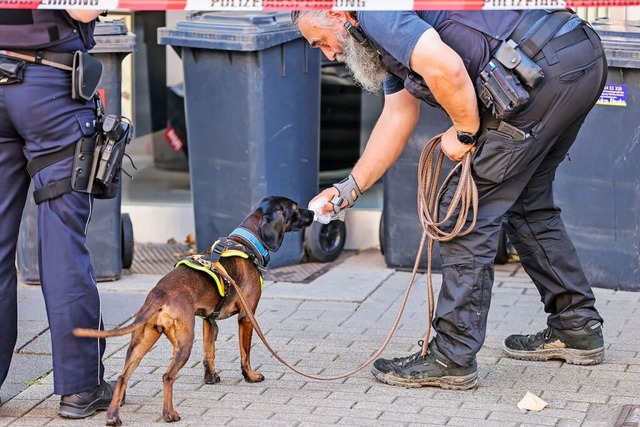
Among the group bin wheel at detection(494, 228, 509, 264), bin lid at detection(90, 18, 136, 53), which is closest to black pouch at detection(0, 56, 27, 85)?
bin lid at detection(90, 18, 136, 53)

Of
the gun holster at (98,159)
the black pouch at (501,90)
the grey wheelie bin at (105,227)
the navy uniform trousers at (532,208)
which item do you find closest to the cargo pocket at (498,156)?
the navy uniform trousers at (532,208)

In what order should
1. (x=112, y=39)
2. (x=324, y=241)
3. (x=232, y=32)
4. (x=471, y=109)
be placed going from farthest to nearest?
(x=324, y=241), (x=232, y=32), (x=112, y=39), (x=471, y=109)

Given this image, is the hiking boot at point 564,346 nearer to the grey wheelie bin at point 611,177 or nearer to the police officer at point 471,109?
the police officer at point 471,109

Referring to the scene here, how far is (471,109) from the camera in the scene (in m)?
4.07

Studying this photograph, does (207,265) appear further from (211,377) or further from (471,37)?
(471,37)

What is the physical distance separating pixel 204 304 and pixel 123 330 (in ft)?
1.43

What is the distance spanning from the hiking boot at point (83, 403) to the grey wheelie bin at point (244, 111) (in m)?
2.31

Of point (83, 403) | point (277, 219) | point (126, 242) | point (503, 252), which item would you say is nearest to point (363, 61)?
point (277, 219)

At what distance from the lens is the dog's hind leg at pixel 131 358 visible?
13.4 ft

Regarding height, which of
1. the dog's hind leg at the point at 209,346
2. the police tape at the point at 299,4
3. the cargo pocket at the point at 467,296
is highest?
the police tape at the point at 299,4

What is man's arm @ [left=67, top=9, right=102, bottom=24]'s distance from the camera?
12.5 ft

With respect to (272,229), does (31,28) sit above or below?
above

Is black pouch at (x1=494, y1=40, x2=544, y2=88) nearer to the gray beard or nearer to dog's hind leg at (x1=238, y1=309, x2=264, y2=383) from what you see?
the gray beard

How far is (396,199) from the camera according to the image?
6.39 m
